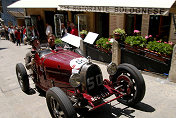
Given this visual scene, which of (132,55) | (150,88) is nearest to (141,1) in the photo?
(132,55)

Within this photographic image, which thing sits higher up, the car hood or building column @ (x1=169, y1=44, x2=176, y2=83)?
the car hood

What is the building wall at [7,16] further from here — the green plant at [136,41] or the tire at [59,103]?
the tire at [59,103]

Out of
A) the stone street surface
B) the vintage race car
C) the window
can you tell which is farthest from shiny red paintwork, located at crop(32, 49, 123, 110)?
the window

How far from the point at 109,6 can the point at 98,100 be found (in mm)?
4860

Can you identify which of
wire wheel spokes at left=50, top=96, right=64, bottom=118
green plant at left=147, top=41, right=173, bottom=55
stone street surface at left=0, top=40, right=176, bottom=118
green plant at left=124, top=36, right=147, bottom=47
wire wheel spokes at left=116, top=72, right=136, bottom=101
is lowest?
stone street surface at left=0, top=40, right=176, bottom=118

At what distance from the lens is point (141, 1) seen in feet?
21.2

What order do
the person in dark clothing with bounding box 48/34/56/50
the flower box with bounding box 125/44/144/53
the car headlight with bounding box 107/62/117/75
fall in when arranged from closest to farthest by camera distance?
the car headlight with bounding box 107/62/117/75 < the person in dark clothing with bounding box 48/34/56/50 < the flower box with bounding box 125/44/144/53

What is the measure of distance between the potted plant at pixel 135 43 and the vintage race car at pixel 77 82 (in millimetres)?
2344

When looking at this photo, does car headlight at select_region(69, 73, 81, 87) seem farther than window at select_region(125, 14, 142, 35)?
No

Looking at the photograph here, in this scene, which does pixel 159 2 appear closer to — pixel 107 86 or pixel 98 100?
pixel 107 86

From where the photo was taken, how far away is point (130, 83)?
378 cm

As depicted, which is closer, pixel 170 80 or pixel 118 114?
pixel 118 114

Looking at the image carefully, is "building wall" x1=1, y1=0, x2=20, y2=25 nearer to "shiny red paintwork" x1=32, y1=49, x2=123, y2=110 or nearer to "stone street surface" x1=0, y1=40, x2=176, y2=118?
"stone street surface" x1=0, y1=40, x2=176, y2=118

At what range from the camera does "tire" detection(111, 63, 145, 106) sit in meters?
3.66
